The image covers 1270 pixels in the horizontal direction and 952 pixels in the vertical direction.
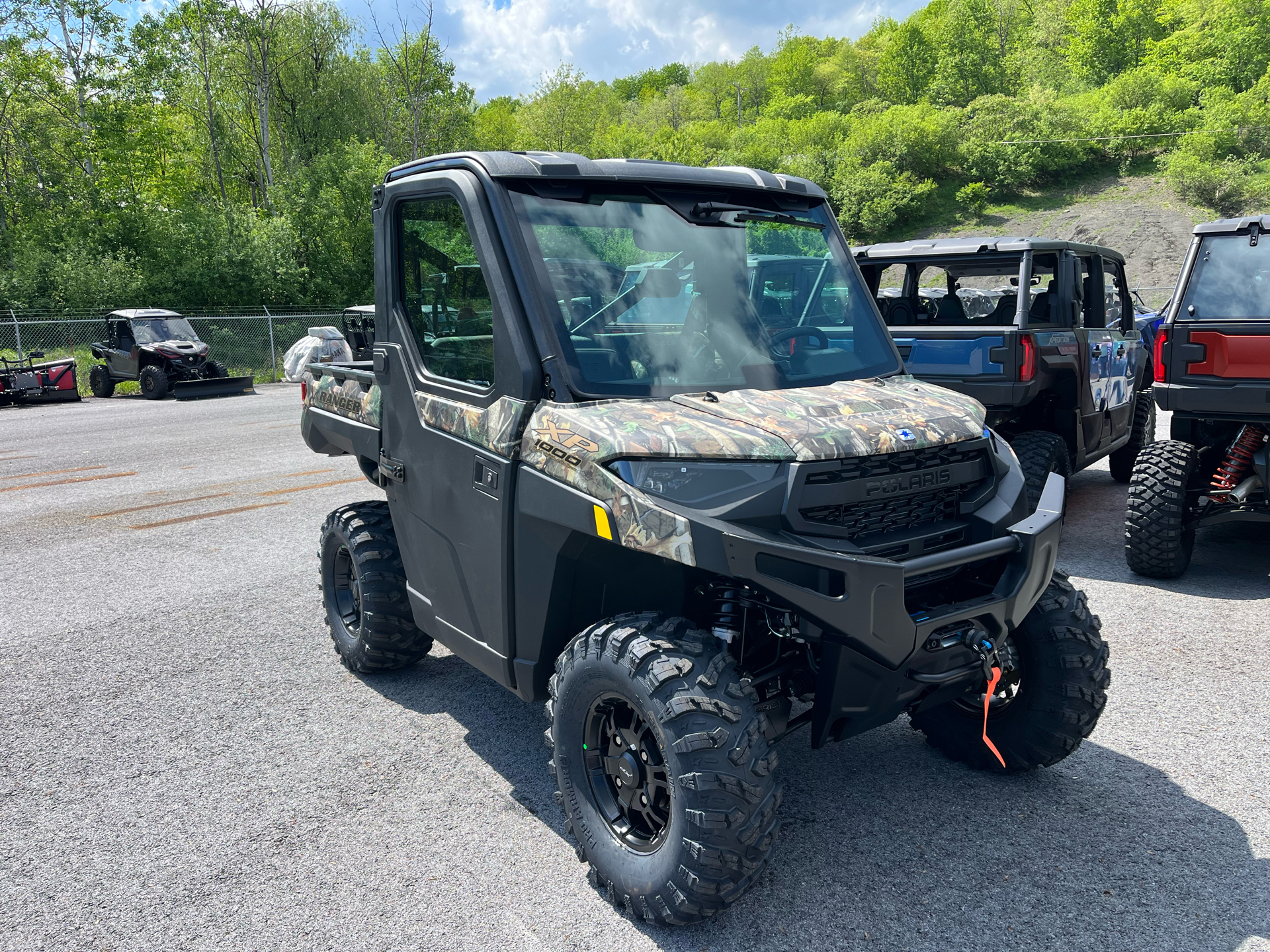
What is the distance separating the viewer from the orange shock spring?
6176 millimetres

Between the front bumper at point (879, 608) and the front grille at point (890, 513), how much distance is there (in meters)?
0.20

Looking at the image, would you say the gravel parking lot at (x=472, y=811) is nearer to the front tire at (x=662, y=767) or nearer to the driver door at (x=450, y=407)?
the front tire at (x=662, y=767)

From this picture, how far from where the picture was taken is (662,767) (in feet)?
9.04

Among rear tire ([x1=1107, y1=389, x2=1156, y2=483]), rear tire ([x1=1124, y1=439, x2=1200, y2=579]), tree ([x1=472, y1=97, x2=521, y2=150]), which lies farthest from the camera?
tree ([x1=472, y1=97, x2=521, y2=150])

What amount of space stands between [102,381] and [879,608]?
2366 cm

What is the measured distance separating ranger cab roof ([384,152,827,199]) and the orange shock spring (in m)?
4.24

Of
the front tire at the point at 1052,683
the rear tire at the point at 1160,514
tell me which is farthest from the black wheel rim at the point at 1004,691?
the rear tire at the point at 1160,514

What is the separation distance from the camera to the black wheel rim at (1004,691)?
134 inches

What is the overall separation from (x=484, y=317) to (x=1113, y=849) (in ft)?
9.21

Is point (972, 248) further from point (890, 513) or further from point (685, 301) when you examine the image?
point (890, 513)

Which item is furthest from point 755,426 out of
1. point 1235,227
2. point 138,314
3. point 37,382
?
point 138,314

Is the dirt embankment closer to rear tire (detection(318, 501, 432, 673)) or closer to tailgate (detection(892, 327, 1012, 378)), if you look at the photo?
tailgate (detection(892, 327, 1012, 378))

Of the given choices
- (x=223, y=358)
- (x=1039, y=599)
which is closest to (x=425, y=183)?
(x=1039, y=599)

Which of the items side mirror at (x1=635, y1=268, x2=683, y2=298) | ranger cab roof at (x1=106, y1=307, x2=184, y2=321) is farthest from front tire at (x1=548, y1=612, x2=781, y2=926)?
ranger cab roof at (x1=106, y1=307, x2=184, y2=321)
